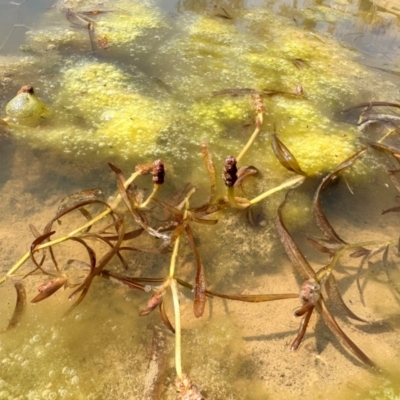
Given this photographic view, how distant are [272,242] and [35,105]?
3.26 feet

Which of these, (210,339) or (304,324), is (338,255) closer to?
(304,324)

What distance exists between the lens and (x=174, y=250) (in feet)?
3.67

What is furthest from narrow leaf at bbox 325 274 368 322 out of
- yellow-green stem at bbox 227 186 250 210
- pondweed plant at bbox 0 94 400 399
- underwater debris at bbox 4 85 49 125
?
underwater debris at bbox 4 85 49 125

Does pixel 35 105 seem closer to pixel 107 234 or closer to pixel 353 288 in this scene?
pixel 107 234

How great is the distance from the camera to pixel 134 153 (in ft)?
5.05

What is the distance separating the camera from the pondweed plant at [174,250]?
3.31ft

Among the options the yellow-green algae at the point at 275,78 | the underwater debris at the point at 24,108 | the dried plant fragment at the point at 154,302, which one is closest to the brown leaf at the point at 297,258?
the dried plant fragment at the point at 154,302

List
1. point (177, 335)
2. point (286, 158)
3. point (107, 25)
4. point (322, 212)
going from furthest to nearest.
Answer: point (107, 25) < point (286, 158) < point (322, 212) < point (177, 335)

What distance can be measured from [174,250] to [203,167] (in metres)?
0.46

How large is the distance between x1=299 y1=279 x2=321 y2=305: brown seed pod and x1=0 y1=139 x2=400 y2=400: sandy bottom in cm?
11

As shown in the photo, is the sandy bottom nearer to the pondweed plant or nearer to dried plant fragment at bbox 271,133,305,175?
the pondweed plant

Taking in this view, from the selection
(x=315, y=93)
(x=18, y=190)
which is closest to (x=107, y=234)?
(x=18, y=190)

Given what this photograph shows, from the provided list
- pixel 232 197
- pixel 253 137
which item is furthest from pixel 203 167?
pixel 232 197

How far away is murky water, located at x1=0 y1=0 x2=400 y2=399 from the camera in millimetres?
1014
